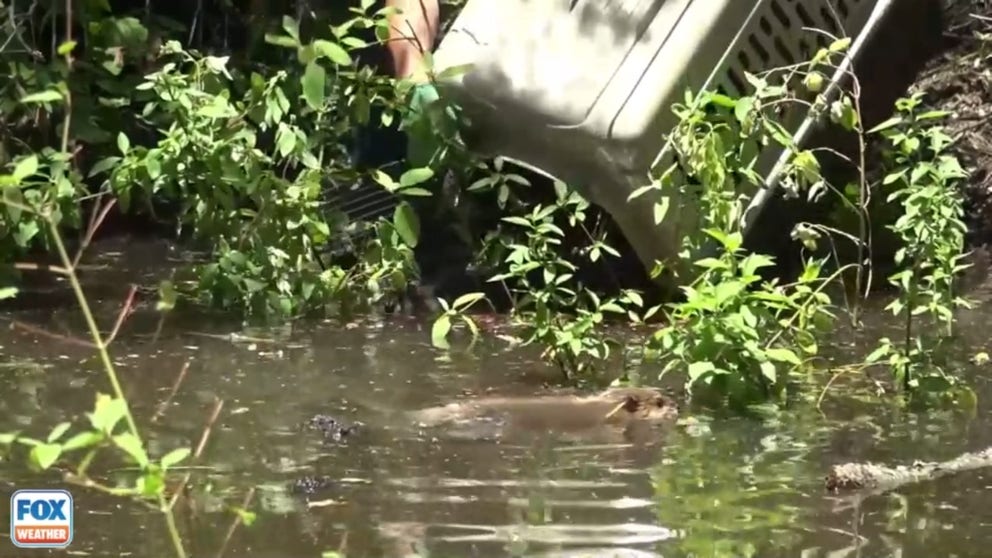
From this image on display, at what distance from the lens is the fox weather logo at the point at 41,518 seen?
79.9 inches

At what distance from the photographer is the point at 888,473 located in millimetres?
2350

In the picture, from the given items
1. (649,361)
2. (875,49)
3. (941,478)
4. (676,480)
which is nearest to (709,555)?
(676,480)

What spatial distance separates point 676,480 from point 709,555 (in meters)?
0.36

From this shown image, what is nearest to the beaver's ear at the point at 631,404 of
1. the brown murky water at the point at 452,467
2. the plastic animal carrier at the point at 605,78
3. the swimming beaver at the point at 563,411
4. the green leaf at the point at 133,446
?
the swimming beaver at the point at 563,411

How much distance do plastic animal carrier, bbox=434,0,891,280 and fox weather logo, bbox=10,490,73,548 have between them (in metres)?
1.57

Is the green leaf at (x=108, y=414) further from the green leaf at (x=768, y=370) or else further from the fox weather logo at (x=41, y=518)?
the green leaf at (x=768, y=370)

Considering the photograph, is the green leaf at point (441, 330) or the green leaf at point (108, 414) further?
the green leaf at point (441, 330)

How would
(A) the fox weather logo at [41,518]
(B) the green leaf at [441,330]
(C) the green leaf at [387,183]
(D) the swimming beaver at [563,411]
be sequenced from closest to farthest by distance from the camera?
1. (A) the fox weather logo at [41,518]
2. (D) the swimming beaver at [563,411]
3. (B) the green leaf at [441,330]
4. (C) the green leaf at [387,183]

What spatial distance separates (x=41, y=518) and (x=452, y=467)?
2.33 ft

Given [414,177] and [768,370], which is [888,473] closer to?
[768,370]

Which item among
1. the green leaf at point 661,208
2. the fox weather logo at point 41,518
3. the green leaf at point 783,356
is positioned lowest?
the fox weather logo at point 41,518

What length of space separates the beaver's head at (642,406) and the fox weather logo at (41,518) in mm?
1094

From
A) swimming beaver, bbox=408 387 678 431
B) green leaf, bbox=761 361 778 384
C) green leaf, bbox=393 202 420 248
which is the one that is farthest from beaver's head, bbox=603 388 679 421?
green leaf, bbox=393 202 420 248

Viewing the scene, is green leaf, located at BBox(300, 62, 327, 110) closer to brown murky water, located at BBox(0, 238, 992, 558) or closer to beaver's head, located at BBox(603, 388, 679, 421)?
brown murky water, located at BBox(0, 238, 992, 558)
